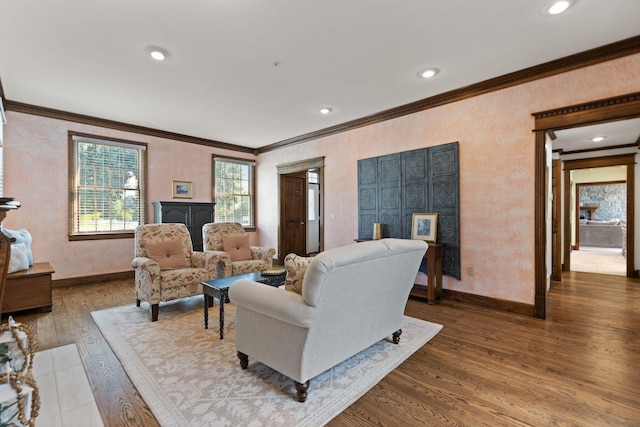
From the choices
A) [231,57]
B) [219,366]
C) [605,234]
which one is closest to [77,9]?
[231,57]

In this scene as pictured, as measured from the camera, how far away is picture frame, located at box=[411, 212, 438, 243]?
378 centimetres

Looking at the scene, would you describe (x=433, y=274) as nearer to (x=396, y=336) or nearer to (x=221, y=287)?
(x=396, y=336)

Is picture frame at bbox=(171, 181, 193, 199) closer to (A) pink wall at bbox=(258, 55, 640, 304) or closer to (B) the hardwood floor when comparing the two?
(B) the hardwood floor

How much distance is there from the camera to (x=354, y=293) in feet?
6.07

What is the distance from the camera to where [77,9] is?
2.17 meters

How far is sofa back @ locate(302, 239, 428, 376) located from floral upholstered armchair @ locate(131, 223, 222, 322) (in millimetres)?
2093

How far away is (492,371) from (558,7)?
2.70 metres

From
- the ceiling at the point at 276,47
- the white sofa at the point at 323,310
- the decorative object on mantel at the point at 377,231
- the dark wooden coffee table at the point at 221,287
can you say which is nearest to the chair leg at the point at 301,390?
the white sofa at the point at 323,310

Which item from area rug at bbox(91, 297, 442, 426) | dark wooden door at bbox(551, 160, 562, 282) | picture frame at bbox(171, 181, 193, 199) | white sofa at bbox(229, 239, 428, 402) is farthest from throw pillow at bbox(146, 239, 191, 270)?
dark wooden door at bbox(551, 160, 562, 282)

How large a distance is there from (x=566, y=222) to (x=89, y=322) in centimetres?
750

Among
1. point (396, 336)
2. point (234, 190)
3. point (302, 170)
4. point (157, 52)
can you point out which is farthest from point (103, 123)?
point (396, 336)

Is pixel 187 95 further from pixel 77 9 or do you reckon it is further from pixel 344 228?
pixel 344 228

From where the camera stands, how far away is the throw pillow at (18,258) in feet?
10.8

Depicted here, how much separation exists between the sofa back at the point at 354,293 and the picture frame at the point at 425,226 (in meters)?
1.52
